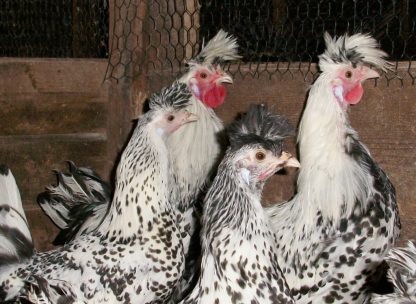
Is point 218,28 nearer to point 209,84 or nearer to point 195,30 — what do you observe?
point 195,30

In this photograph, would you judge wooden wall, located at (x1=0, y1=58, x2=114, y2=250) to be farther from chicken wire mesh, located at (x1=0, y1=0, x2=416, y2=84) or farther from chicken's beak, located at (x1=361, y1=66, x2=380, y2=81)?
chicken's beak, located at (x1=361, y1=66, x2=380, y2=81)

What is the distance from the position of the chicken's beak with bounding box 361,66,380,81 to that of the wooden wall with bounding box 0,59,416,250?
35 centimetres

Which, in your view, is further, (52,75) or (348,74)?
(52,75)

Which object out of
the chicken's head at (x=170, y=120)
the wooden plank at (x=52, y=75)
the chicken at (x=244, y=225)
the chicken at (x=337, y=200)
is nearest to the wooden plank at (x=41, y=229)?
the wooden plank at (x=52, y=75)

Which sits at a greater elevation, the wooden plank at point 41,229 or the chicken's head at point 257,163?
the chicken's head at point 257,163

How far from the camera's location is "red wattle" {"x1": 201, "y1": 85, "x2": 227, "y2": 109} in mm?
3529

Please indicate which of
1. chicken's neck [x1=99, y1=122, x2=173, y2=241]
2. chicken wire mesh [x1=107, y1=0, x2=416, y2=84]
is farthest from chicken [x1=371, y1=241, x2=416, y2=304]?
chicken wire mesh [x1=107, y1=0, x2=416, y2=84]

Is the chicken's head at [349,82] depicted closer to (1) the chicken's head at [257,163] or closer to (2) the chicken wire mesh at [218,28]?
(2) the chicken wire mesh at [218,28]

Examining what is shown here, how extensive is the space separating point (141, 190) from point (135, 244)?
25 cm

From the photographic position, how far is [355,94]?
9.76ft

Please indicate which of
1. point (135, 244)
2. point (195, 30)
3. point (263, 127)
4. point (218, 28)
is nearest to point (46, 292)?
point (135, 244)

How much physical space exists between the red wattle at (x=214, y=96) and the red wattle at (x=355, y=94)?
0.80 metres

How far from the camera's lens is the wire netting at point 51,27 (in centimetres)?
444

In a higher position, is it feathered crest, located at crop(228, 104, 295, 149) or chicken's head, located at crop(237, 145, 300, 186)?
feathered crest, located at crop(228, 104, 295, 149)
